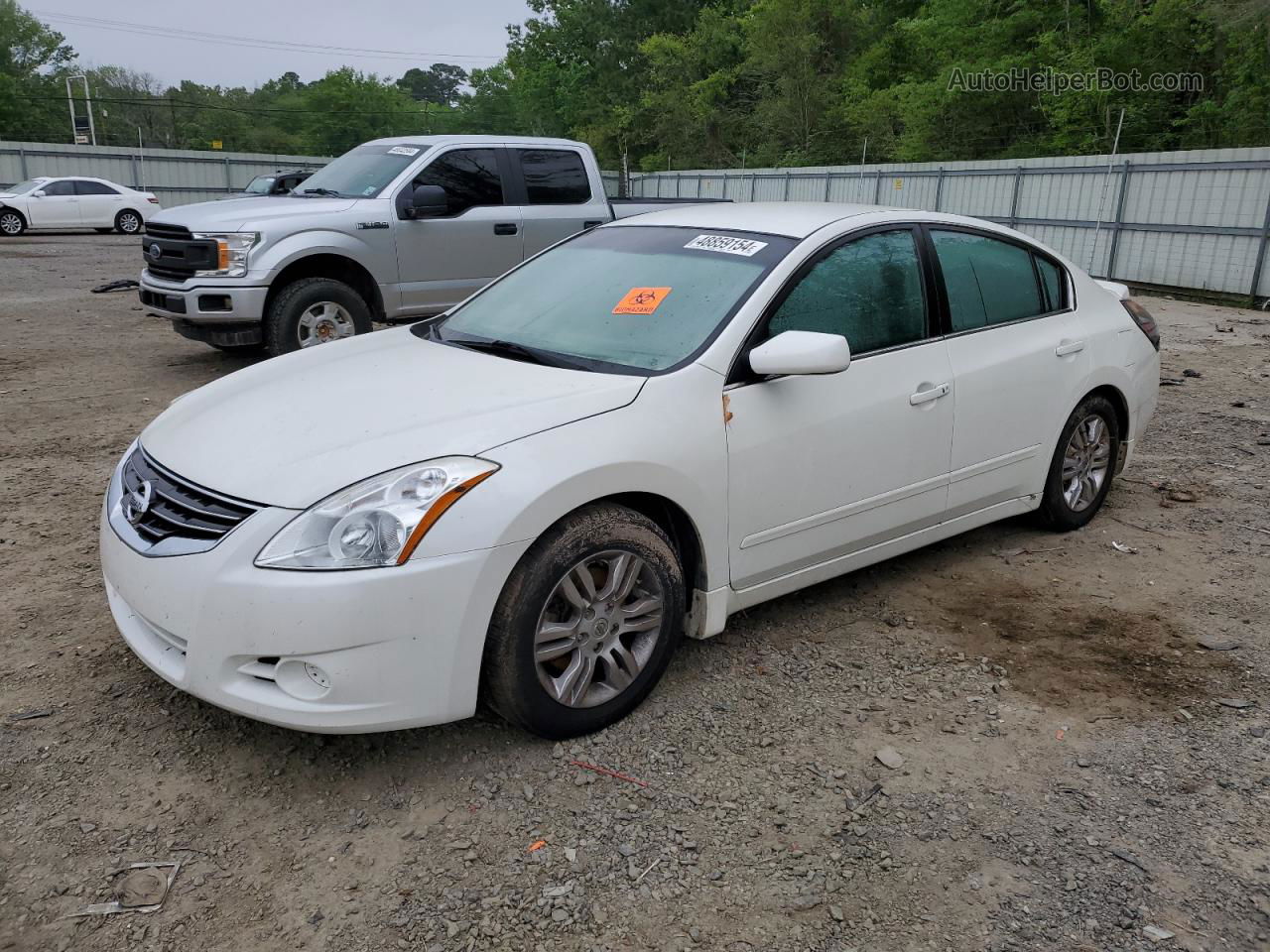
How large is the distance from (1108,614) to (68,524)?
476 cm

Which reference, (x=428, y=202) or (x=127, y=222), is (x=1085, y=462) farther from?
(x=127, y=222)

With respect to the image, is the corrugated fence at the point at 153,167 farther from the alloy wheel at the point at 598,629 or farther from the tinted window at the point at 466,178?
Answer: the alloy wheel at the point at 598,629

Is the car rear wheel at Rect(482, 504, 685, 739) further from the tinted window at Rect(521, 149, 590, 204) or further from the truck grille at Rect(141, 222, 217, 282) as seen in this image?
the tinted window at Rect(521, 149, 590, 204)

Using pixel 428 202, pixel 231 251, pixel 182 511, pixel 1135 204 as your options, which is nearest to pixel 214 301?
pixel 231 251

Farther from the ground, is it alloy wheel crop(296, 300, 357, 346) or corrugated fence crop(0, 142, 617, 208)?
corrugated fence crop(0, 142, 617, 208)

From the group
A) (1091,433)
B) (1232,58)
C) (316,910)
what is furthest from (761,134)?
(316,910)

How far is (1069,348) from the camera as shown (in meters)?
4.70

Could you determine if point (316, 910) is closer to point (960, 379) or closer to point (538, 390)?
point (538, 390)

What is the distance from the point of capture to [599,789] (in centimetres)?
298

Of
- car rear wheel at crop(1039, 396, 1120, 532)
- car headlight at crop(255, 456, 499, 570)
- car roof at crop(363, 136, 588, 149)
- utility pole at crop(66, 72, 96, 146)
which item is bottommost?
car rear wheel at crop(1039, 396, 1120, 532)

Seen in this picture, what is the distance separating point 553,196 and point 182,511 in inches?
278

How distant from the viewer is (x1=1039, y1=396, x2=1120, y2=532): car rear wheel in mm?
4848

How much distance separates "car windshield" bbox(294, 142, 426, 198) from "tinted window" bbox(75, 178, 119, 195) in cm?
1886

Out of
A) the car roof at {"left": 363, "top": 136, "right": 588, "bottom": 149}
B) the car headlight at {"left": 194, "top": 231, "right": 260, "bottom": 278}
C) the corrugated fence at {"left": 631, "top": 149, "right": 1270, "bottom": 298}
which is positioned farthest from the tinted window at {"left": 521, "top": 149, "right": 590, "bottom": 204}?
the corrugated fence at {"left": 631, "top": 149, "right": 1270, "bottom": 298}
